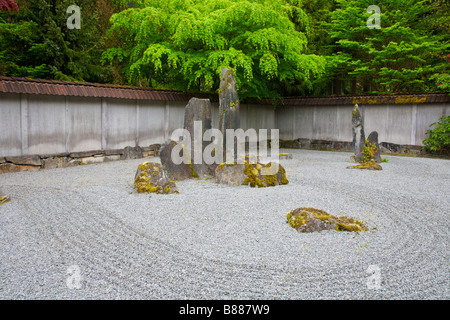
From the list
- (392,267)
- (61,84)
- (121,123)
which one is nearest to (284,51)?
(121,123)

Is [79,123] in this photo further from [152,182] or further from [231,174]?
[231,174]

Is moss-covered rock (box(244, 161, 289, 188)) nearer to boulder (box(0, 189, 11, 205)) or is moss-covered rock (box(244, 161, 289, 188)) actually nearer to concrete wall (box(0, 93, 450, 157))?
boulder (box(0, 189, 11, 205))

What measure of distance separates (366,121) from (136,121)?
9689 mm

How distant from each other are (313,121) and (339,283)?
14.5 meters

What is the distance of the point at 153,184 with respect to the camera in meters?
6.80

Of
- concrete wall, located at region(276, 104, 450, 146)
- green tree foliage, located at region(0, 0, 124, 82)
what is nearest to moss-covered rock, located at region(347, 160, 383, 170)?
concrete wall, located at region(276, 104, 450, 146)

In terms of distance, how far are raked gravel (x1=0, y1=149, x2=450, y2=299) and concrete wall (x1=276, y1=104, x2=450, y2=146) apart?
23.4 feet

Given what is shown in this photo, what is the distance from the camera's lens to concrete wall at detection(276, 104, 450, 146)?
1374cm

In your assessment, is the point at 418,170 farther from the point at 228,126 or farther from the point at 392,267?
the point at 392,267

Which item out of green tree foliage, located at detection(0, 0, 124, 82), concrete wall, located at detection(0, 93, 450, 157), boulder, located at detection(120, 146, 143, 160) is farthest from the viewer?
green tree foliage, located at detection(0, 0, 124, 82)

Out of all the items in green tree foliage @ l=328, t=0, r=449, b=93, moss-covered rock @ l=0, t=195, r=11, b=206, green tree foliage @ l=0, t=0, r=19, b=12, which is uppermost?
green tree foliage @ l=328, t=0, r=449, b=93

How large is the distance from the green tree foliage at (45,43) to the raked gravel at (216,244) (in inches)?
268

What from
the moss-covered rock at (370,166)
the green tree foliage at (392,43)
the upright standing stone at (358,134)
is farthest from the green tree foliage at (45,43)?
the green tree foliage at (392,43)

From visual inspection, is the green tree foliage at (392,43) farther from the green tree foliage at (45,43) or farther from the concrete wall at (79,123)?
the green tree foliage at (45,43)
